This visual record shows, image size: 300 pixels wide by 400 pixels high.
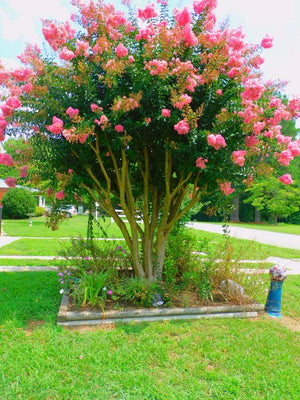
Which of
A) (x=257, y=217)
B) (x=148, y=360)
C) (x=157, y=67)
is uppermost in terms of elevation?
(x=157, y=67)

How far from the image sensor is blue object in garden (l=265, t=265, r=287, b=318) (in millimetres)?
4180

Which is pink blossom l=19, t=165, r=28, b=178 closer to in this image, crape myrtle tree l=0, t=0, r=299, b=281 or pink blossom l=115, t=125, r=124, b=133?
crape myrtle tree l=0, t=0, r=299, b=281

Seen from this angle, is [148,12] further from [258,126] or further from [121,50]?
[258,126]

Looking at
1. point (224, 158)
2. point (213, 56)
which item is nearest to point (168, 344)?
point (224, 158)

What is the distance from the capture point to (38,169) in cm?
442

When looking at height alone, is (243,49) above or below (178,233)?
above

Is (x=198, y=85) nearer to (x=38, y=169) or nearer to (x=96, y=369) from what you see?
(x=38, y=169)

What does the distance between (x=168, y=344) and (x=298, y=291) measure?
338cm

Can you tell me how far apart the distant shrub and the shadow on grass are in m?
16.0

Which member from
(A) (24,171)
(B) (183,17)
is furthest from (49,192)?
(B) (183,17)

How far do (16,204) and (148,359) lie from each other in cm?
1988

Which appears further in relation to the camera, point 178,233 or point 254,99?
point 178,233

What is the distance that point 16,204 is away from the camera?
20.5m

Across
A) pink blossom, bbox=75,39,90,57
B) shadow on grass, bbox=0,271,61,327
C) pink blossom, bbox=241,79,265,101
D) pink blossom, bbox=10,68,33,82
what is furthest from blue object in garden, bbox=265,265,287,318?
pink blossom, bbox=10,68,33,82
